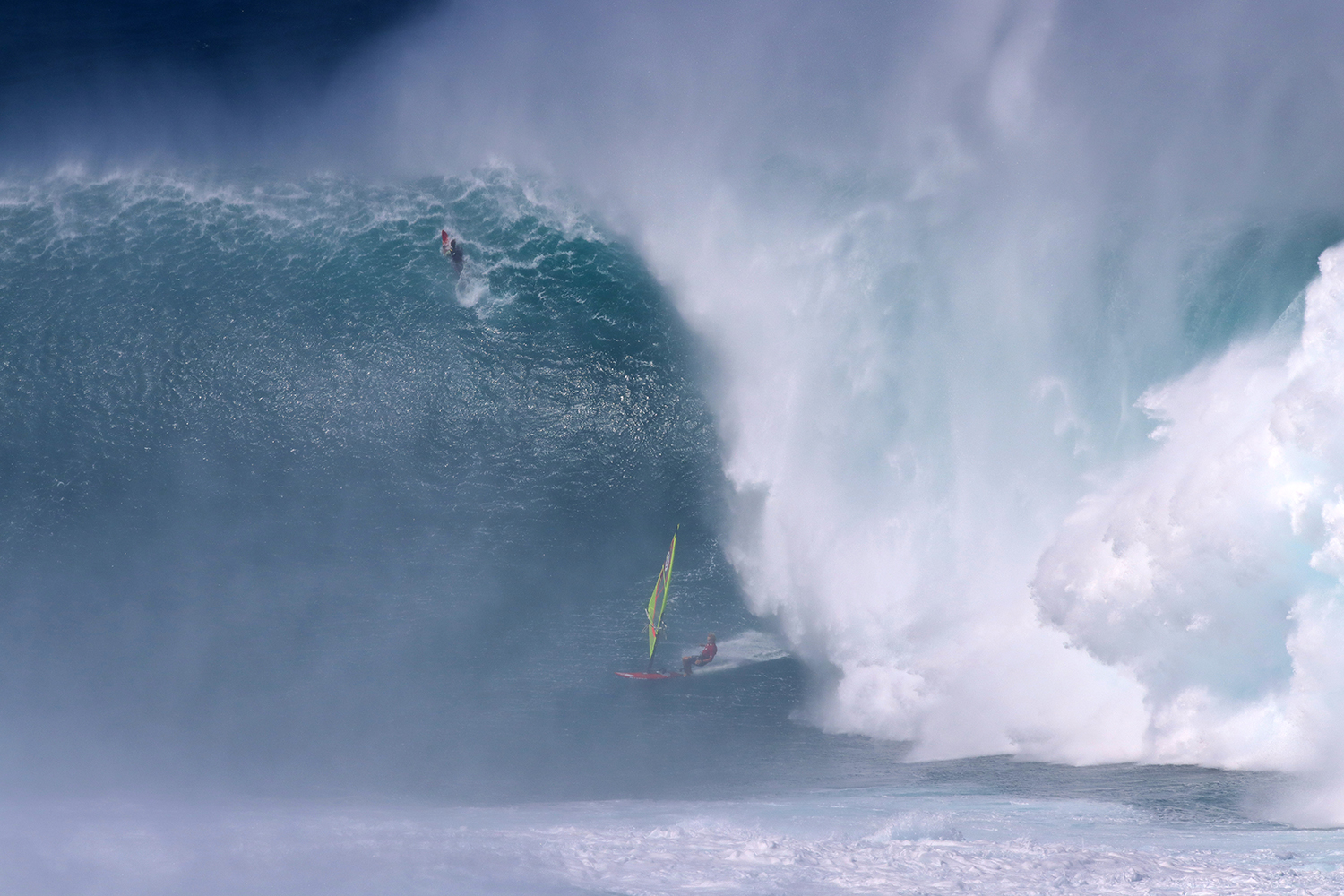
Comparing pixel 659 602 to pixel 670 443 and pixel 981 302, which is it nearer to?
pixel 670 443

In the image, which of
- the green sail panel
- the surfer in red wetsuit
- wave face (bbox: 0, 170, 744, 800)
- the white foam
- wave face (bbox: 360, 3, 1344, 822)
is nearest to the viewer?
the white foam

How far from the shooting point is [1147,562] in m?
21.0

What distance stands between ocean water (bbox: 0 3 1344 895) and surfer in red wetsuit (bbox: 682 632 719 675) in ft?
1.63

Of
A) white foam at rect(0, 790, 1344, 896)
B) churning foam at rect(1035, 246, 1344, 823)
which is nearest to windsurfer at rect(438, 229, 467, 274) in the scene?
white foam at rect(0, 790, 1344, 896)

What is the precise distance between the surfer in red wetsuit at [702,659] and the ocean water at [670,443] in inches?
19.6

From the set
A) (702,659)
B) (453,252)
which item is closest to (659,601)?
(702,659)

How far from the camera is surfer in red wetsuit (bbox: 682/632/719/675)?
2375cm

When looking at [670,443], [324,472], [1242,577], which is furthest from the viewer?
[670,443]

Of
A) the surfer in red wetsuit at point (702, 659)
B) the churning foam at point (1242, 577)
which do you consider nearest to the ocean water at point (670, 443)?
the churning foam at point (1242, 577)

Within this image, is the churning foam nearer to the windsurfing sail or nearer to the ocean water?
the ocean water

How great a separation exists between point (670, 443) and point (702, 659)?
18.0 ft

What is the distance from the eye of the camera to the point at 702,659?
2397 centimetres

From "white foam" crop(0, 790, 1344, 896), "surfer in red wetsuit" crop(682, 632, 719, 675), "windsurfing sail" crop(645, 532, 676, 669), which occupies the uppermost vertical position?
"windsurfing sail" crop(645, 532, 676, 669)

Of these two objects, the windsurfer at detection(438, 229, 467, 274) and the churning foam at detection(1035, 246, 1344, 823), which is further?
the windsurfer at detection(438, 229, 467, 274)
